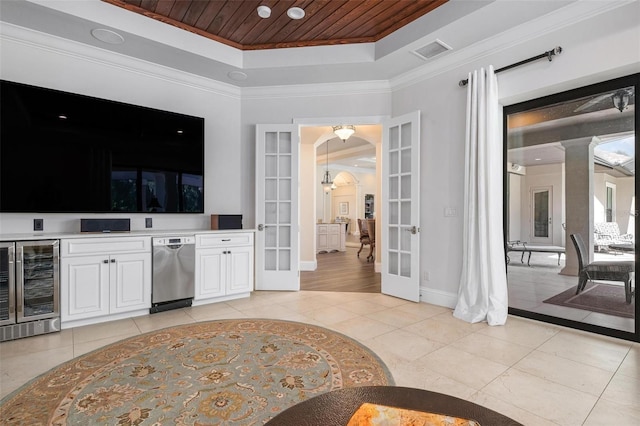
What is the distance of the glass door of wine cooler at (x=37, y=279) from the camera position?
279 centimetres

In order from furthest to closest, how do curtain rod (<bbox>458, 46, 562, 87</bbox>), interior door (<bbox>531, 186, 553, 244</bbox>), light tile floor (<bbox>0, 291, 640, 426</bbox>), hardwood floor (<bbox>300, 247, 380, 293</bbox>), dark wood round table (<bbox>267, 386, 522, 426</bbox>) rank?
hardwood floor (<bbox>300, 247, 380, 293</bbox>) < interior door (<bbox>531, 186, 553, 244</bbox>) < curtain rod (<bbox>458, 46, 562, 87</bbox>) < light tile floor (<bbox>0, 291, 640, 426</bbox>) < dark wood round table (<bbox>267, 386, 522, 426</bbox>)

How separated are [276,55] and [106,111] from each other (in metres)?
2.06

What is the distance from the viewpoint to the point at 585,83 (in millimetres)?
2953

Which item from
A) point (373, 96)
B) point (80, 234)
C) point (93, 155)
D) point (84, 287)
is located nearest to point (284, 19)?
point (373, 96)

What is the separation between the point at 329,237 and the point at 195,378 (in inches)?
290

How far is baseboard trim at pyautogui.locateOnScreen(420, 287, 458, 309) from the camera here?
381 cm

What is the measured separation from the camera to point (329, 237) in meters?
9.41

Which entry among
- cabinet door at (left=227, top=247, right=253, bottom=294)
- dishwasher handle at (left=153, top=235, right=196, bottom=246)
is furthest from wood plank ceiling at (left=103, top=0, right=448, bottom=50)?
cabinet door at (left=227, top=247, right=253, bottom=294)

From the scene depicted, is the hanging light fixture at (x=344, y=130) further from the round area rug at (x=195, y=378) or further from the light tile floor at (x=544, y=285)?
the round area rug at (x=195, y=378)

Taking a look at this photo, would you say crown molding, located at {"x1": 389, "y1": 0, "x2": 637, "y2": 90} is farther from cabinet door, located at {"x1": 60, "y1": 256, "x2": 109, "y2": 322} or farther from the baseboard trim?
cabinet door, located at {"x1": 60, "y1": 256, "x2": 109, "y2": 322}

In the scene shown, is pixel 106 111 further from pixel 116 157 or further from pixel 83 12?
pixel 83 12

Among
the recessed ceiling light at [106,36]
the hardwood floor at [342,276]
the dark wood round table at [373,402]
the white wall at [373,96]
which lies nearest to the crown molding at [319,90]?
the white wall at [373,96]

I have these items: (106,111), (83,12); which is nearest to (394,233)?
(106,111)

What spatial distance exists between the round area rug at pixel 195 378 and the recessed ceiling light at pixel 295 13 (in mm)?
3164
